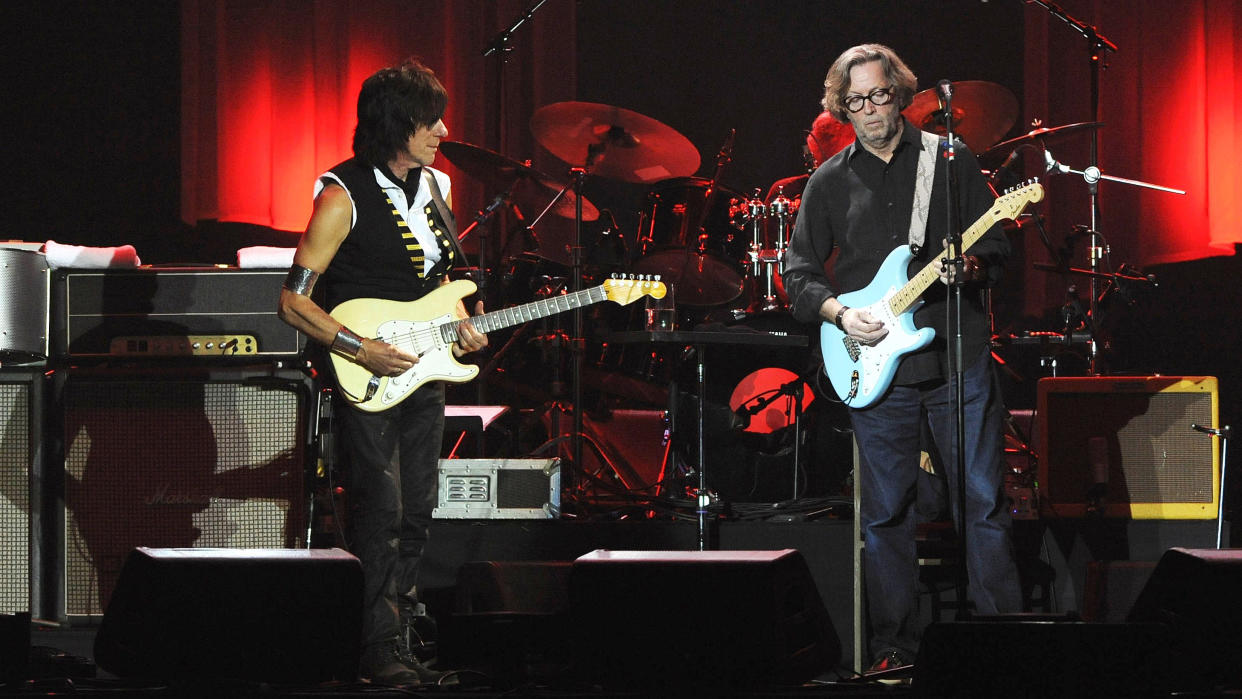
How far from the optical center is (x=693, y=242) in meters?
6.54

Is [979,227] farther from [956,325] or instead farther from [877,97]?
[877,97]

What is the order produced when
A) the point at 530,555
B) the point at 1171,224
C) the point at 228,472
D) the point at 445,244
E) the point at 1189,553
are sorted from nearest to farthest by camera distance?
the point at 1189,553, the point at 445,244, the point at 228,472, the point at 530,555, the point at 1171,224

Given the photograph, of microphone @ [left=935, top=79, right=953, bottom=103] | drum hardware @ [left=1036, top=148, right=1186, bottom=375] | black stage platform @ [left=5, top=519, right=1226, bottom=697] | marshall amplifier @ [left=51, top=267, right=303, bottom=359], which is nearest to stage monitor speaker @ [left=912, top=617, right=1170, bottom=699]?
black stage platform @ [left=5, top=519, right=1226, bottom=697]

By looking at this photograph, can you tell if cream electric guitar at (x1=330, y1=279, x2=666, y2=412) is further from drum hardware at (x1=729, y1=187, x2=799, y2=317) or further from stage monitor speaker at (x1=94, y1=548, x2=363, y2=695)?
drum hardware at (x1=729, y1=187, x2=799, y2=317)

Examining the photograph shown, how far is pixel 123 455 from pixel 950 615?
305 centimetres

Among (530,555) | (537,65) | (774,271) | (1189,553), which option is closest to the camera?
(1189,553)

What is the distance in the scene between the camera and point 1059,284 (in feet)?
22.2

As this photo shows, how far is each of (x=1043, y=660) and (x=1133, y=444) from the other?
2567 millimetres

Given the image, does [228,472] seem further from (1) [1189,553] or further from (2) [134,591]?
(1) [1189,553]

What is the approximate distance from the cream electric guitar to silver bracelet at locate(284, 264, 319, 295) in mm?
117

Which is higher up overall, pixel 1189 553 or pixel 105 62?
pixel 105 62

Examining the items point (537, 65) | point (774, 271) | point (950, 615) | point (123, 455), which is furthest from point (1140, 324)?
point (123, 455)

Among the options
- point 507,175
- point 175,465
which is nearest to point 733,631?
point 175,465

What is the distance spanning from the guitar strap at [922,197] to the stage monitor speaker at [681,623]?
1428mm
